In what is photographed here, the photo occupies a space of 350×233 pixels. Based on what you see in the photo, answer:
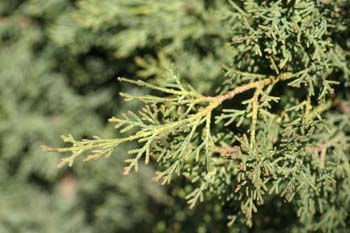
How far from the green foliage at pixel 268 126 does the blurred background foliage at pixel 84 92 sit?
1.52 ft

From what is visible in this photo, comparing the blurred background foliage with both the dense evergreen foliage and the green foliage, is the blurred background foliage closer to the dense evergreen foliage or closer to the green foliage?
the dense evergreen foliage

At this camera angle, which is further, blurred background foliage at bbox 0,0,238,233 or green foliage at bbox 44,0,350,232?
blurred background foliage at bbox 0,0,238,233

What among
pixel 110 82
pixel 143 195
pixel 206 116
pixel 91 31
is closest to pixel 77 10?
pixel 91 31

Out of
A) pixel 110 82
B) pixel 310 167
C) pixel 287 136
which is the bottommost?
pixel 110 82

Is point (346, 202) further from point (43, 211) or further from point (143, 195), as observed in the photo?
point (43, 211)

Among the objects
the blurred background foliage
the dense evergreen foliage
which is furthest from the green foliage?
the blurred background foliage

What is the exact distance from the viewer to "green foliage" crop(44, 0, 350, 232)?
1.52 m

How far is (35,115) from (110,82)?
0.49 metres

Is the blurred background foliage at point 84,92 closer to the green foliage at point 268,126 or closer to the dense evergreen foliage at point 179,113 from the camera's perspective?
the dense evergreen foliage at point 179,113

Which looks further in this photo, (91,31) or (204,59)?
(91,31)

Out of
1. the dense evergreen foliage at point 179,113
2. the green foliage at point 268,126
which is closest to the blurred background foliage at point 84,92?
the dense evergreen foliage at point 179,113

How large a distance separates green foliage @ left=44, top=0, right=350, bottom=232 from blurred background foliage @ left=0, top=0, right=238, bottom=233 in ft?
1.52

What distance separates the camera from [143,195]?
302 centimetres

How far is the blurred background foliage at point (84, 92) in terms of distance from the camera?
2.34 meters
